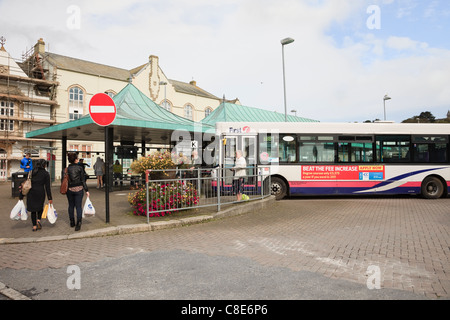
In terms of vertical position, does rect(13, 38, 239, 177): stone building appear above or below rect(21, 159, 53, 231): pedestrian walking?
above

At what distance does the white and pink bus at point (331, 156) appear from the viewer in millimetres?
12359

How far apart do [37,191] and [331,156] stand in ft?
32.8

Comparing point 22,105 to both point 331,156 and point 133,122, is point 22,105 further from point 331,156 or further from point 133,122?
point 331,156

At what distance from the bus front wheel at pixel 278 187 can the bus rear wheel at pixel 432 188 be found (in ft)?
18.6

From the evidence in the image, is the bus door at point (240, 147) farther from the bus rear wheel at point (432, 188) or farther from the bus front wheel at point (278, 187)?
the bus rear wheel at point (432, 188)

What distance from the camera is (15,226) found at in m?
7.30

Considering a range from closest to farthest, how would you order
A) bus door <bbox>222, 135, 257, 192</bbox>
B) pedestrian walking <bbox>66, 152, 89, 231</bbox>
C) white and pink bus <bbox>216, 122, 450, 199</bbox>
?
pedestrian walking <bbox>66, 152, 89, 231</bbox> → bus door <bbox>222, 135, 257, 192</bbox> → white and pink bus <bbox>216, 122, 450, 199</bbox>

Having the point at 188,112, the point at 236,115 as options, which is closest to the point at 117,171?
the point at 236,115

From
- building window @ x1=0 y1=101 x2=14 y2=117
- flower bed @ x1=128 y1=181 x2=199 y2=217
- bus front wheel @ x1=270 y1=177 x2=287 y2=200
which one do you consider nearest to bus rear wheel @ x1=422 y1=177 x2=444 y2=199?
bus front wheel @ x1=270 y1=177 x2=287 y2=200

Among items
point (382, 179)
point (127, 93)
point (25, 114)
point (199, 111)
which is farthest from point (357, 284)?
point (199, 111)

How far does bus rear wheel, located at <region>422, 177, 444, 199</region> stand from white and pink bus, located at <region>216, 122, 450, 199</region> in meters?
0.04

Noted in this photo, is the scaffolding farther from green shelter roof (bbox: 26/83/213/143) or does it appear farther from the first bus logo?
the first bus logo

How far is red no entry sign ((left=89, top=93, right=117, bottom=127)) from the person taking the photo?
7.11 metres

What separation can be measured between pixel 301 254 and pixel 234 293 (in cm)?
197
